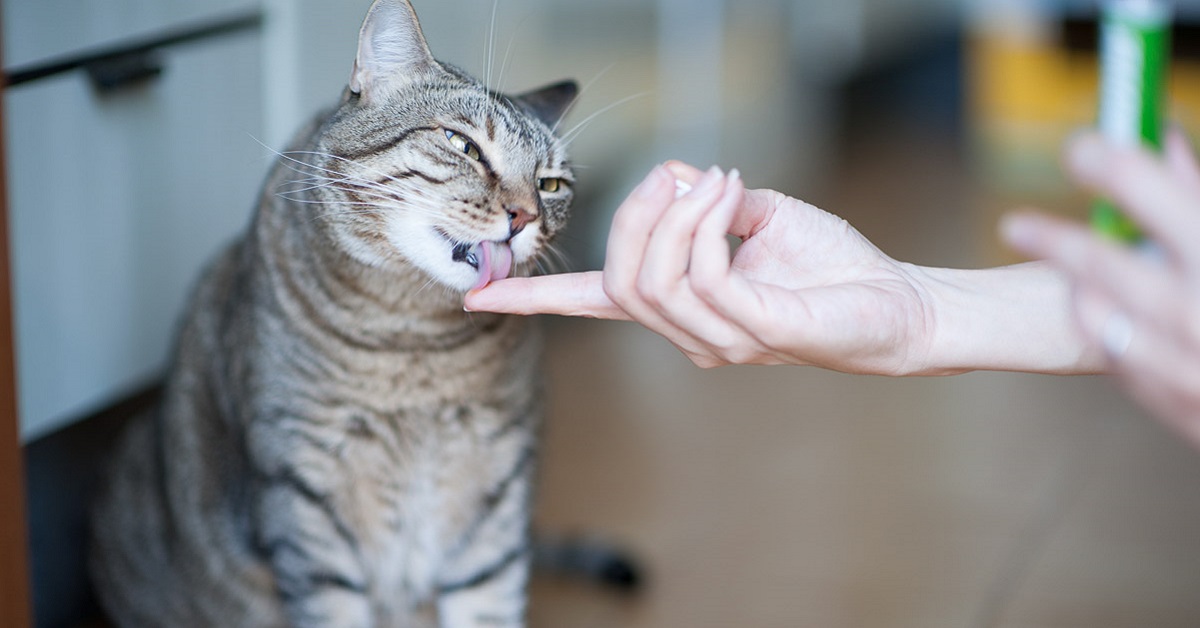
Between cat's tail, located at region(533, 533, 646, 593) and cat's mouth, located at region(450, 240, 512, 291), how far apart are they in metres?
0.75

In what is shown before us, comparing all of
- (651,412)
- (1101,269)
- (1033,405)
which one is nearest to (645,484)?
(651,412)

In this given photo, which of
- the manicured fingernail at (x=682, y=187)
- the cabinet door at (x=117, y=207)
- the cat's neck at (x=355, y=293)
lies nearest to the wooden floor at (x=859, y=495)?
the cat's neck at (x=355, y=293)

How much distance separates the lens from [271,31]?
1.87 meters

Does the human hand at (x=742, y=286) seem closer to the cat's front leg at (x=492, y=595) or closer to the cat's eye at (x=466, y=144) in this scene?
the cat's eye at (x=466, y=144)

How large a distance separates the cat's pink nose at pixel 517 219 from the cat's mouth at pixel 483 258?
21mm

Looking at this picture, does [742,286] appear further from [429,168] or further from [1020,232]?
[429,168]

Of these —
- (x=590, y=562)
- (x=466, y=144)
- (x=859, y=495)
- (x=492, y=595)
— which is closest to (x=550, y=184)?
(x=466, y=144)

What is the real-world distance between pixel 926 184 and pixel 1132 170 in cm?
360

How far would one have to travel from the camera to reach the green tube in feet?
2.50

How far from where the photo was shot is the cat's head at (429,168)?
3.62 feet

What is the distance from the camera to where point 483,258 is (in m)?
1.10

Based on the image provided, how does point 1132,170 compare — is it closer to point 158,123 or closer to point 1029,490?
point 158,123

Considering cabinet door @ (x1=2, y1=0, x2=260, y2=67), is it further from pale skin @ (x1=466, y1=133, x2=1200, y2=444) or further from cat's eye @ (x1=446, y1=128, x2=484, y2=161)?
pale skin @ (x1=466, y1=133, x2=1200, y2=444)

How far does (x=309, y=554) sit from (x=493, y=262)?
1.42 feet
